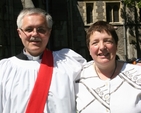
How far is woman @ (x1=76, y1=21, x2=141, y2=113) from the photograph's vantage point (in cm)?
211

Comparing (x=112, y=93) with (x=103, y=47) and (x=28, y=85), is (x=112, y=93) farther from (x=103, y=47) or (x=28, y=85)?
(x=28, y=85)

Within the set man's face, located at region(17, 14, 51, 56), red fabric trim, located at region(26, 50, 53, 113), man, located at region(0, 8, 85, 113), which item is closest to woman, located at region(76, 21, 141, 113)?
man, located at region(0, 8, 85, 113)

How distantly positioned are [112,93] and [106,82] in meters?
0.11

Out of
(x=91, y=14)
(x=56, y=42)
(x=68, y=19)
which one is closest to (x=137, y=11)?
(x=91, y=14)

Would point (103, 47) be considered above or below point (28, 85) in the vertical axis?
above

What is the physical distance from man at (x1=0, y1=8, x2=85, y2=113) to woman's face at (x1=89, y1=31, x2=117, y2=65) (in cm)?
24

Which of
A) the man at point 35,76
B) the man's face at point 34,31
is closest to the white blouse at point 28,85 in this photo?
the man at point 35,76

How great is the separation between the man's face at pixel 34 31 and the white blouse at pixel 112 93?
48 centimetres

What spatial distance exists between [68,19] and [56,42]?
151 centimetres

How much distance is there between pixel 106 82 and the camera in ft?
7.27

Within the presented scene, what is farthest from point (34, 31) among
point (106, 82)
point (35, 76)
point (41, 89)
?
point (106, 82)

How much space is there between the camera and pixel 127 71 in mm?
2252

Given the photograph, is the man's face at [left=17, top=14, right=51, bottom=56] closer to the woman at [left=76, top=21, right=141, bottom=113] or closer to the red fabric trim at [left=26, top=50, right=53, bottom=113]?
the red fabric trim at [left=26, top=50, right=53, bottom=113]

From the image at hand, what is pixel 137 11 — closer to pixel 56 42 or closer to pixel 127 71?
pixel 56 42
